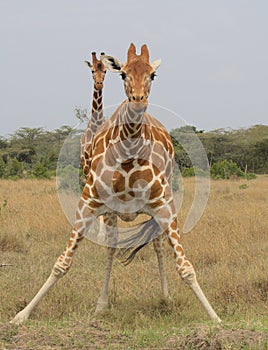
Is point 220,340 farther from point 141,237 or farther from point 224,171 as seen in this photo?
point 224,171

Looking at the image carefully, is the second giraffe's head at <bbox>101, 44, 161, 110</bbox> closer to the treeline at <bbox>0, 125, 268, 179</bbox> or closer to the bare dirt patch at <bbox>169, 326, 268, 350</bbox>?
the bare dirt patch at <bbox>169, 326, 268, 350</bbox>

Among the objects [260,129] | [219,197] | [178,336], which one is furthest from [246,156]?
[178,336]

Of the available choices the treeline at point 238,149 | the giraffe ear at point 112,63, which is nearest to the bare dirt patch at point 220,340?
the giraffe ear at point 112,63

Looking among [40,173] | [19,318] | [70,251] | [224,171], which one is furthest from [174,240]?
[224,171]

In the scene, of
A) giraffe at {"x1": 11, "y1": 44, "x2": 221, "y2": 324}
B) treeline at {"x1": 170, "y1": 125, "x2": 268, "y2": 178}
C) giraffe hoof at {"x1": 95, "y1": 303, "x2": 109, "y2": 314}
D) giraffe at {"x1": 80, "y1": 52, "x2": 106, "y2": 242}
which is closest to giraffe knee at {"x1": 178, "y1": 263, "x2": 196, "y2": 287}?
giraffe at {"x1": 11, "y1": 44, "x2": 221, "y2": 324}

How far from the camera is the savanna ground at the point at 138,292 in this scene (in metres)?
3.79

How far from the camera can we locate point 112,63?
4.38 metres

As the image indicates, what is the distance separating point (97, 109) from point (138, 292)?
9.32 feet

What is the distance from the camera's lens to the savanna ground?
3.79 m

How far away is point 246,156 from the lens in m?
36.1

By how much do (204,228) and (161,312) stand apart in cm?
355

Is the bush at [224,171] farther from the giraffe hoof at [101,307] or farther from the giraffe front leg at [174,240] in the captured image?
the giraffe front leg at [174,240]

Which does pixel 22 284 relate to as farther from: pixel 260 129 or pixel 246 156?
pixel 260 129

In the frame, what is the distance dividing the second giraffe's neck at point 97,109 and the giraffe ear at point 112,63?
2.80 meters
